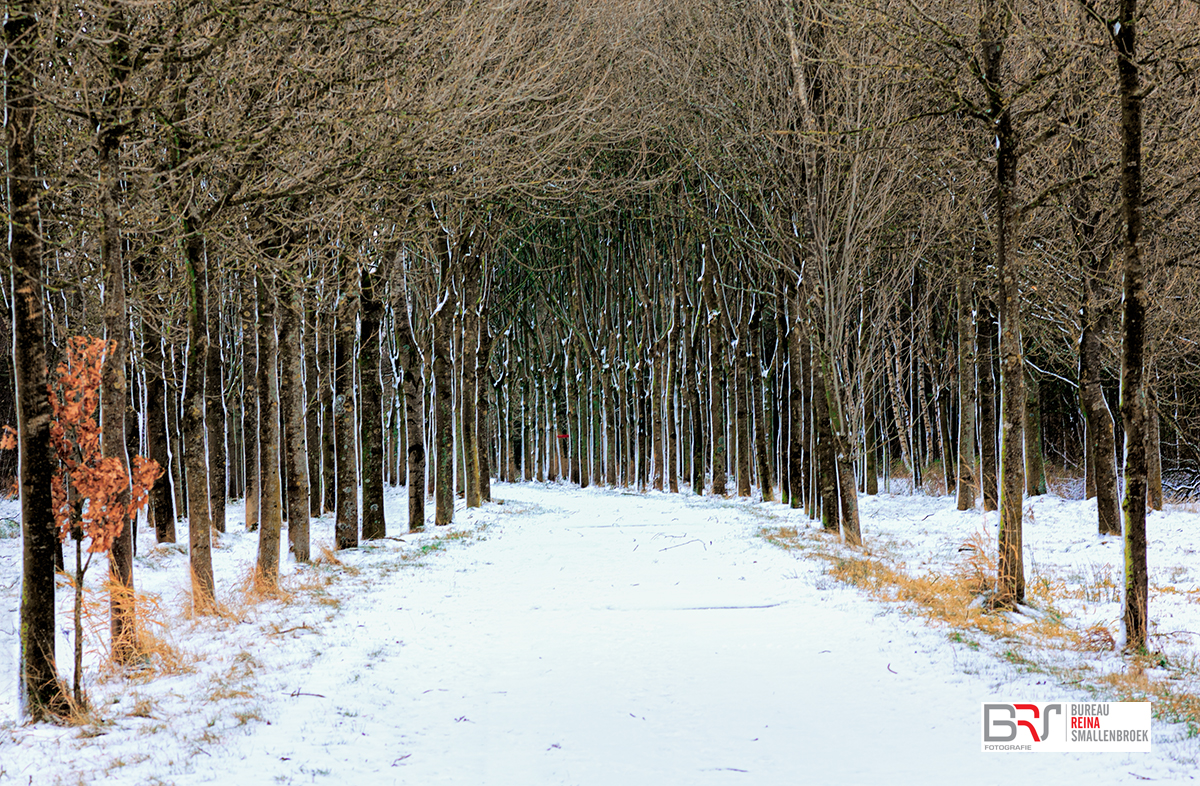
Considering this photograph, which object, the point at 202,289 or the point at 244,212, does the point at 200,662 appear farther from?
the point at 244,212

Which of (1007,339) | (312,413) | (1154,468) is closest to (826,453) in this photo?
(1154,468)

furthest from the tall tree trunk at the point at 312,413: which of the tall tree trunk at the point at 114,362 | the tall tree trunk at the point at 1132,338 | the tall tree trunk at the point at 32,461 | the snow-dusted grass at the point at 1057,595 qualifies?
the tall tree trunk at the point at 1132,338

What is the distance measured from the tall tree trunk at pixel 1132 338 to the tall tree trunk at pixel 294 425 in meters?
10.1

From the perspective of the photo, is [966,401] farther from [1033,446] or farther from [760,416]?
[760,416]

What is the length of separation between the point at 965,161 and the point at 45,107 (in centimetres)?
1195

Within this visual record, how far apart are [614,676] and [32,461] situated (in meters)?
4.23

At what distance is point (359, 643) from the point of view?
8172mm

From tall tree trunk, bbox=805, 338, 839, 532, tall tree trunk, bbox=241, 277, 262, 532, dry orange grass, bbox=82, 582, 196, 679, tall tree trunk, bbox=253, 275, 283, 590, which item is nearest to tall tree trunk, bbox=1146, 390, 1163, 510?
tall tree trunk, bbox=805, 338, 839, 532

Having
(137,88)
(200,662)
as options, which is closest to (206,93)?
(137,88)

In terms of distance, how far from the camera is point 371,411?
55.1 ft

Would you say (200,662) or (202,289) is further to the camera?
(202,289)

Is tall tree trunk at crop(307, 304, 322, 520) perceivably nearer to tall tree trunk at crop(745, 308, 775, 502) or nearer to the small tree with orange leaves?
the small tree with orange leaves

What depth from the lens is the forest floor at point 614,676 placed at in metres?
5.01

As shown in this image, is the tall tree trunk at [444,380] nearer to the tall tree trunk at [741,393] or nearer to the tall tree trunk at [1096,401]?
the tall tree trunk at [741,393]
